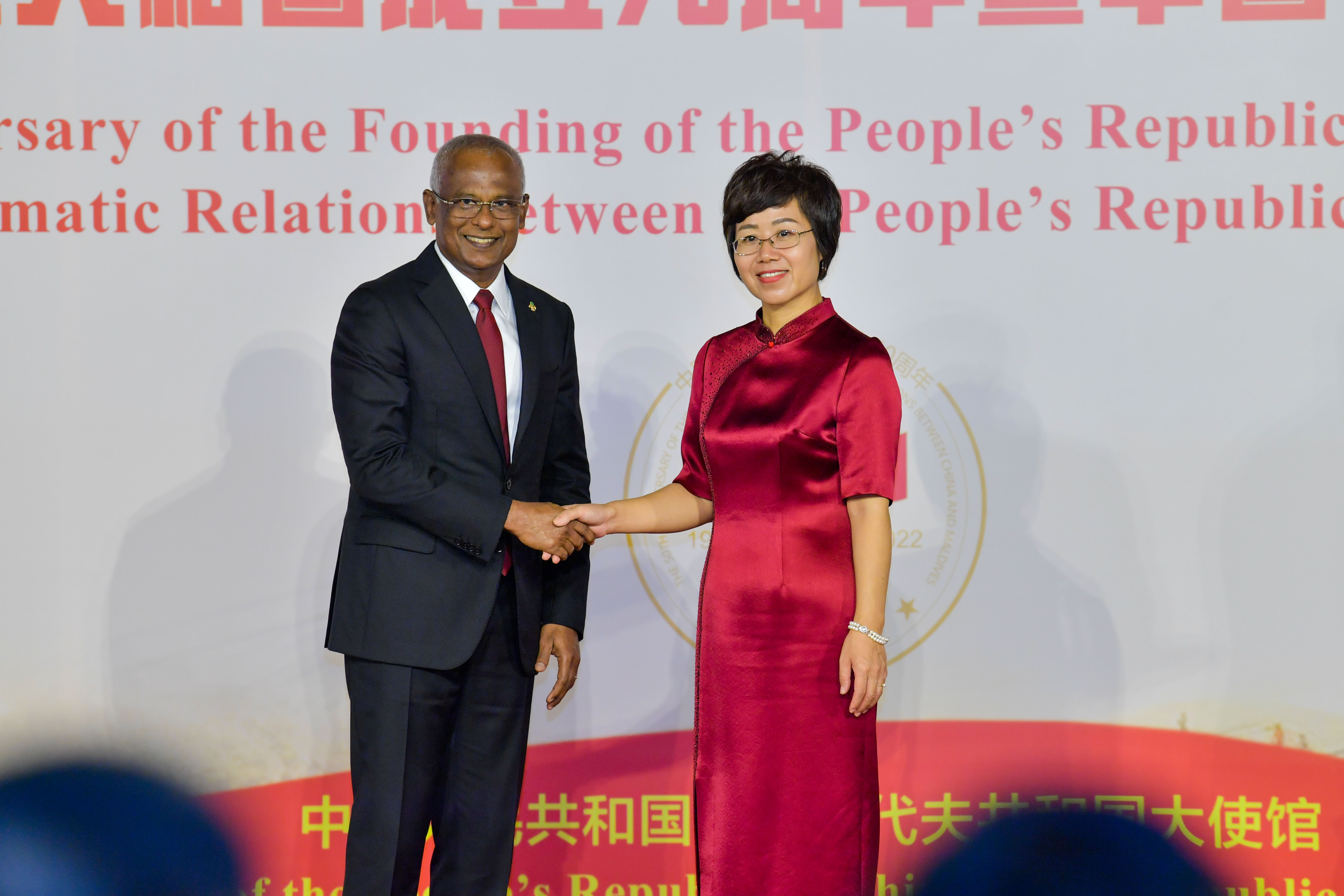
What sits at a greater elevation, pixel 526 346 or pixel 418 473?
pixel 526 346

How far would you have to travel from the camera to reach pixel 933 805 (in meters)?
2.82

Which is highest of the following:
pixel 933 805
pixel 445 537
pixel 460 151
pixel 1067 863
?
pixel 460 151

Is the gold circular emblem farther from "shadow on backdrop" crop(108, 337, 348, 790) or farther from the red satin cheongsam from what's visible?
the red satin cheongsam

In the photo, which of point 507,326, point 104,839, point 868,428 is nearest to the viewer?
point 868,428

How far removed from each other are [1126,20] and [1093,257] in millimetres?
Answer: 597

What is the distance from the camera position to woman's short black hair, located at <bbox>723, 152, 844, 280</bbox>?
1850 mm

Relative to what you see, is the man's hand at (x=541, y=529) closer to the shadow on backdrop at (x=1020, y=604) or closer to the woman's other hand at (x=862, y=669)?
the woman's other hand at (x=862, y=669)

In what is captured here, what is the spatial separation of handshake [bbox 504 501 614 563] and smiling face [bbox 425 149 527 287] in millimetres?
432

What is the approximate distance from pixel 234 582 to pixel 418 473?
3.82ft

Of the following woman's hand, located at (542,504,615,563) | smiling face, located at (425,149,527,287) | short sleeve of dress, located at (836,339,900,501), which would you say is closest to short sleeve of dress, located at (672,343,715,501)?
woman's hand, located at (542,504,615,563)

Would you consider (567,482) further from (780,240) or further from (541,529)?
(780,240)

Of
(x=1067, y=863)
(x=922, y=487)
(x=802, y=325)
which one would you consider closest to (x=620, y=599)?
(x=922, y=487)

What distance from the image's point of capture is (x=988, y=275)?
2824mm

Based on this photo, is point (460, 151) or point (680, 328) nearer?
point (460, 151)
